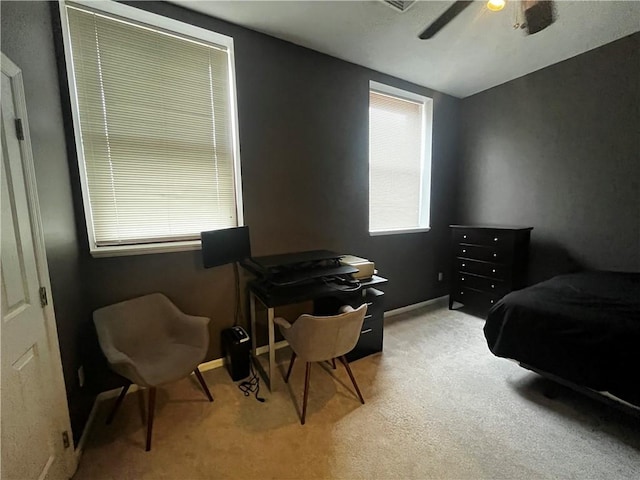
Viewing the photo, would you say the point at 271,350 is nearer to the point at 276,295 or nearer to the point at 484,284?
the point at 276,295

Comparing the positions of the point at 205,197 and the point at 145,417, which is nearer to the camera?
the point at 145,417

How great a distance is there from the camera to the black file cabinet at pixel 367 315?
2.41 m

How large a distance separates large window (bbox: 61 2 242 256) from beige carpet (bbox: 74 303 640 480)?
1.21m

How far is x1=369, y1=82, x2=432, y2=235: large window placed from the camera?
3168mm

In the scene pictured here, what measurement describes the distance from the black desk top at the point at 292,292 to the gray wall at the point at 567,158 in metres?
2.49

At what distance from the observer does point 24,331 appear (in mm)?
1152

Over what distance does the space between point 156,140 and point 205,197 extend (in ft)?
1.75

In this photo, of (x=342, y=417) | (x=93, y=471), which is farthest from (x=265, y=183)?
(x=93, y=471)

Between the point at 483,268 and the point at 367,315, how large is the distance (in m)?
1.65

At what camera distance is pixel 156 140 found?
2.06 meters

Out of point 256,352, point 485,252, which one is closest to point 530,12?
point 485,252

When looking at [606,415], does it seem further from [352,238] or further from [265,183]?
[265,183]

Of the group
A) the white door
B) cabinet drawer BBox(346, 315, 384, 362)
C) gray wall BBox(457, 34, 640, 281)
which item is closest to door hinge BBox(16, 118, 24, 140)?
the white door

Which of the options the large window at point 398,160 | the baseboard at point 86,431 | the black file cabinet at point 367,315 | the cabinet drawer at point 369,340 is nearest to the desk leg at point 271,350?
the black file cabinet at point 367,315
